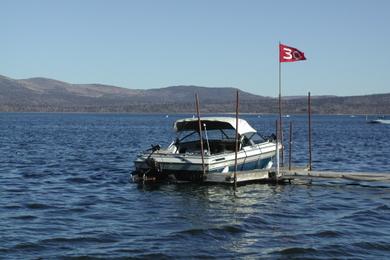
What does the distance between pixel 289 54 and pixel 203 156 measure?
592 cm

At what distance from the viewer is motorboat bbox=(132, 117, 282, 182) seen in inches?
1020

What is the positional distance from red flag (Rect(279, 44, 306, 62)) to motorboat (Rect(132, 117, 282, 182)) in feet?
11.6

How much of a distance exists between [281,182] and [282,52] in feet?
18.4

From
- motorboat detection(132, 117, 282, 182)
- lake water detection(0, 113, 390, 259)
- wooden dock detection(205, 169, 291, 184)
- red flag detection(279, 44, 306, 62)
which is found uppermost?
red flag detection(279, 44, 306, 62)

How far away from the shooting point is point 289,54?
27.1m

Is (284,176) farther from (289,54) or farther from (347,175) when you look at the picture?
(289,54)

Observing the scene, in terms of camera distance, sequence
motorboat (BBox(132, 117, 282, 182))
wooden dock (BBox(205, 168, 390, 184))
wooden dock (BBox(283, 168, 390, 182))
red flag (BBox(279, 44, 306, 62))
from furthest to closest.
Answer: red flag (BBox(279, 44, 306, 62)) → motorboat (BBox(132, 117, 282, 182)) → wooden dock (BBox(205, 168, 390, 184)) → wooden dock (BBox(283, 168, 390, 182))

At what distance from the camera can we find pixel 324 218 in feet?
63.9

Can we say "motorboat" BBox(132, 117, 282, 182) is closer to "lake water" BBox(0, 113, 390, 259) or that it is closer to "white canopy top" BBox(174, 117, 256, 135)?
"white canopy top" BBox(174, 117, 256, 135)

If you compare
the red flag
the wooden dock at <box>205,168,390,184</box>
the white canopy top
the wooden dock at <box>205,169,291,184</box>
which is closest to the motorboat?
the white canopy top

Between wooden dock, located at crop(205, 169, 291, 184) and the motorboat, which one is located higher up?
the motorboat

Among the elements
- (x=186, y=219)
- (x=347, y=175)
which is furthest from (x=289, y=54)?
(x=186, y=219)

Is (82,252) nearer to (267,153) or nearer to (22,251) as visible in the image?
(22,251)

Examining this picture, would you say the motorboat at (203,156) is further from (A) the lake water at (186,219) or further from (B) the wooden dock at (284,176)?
(A) the lake water at (186,219)
